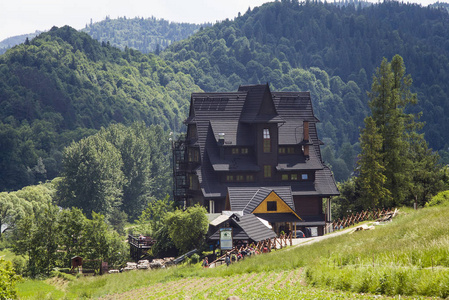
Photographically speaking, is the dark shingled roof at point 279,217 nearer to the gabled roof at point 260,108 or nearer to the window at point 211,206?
the window at point 211,206

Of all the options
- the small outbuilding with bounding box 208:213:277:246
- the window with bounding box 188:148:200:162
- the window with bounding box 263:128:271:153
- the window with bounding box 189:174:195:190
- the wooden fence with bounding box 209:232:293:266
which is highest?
the window with bounding box 263:128:271:153

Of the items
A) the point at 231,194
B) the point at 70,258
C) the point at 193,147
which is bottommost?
the point at 70,258

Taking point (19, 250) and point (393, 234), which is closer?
A: point (393, 234)

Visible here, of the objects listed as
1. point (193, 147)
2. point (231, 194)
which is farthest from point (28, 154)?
point (231, 194)

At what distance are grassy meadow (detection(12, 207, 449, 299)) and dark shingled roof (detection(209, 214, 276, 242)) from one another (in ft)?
41.1

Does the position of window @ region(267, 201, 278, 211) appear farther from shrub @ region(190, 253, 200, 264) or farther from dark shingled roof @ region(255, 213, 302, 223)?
shrub @ region(190, 253, 200, 264)

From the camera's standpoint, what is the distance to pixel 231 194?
8075cm

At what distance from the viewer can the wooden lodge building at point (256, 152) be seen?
86938 mm

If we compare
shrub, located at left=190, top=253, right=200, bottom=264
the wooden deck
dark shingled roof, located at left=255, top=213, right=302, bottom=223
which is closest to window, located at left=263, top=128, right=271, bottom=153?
dark shingled roof, located at left=255, top=213, right=302, bottom=223

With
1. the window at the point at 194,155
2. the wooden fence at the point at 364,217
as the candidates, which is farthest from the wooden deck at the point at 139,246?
the wooden fence at the point at 364,217

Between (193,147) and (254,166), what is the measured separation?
876 centimetres

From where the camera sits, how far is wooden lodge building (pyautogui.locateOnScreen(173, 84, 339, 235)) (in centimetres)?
8694

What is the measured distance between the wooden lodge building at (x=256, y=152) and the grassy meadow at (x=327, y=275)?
32.5 metres

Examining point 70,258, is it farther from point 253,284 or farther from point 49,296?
point 253,284
